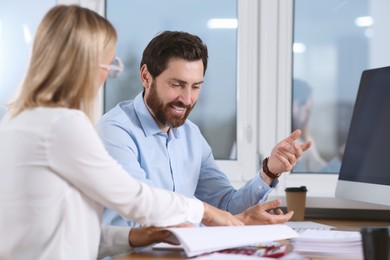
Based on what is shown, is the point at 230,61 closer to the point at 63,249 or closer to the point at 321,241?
the point at 321,241

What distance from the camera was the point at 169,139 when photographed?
2.44 meters

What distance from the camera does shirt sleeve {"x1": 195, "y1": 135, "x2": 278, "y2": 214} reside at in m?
2.29

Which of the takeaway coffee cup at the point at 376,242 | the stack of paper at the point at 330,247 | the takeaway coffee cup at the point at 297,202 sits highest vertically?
the takeaway coffee cup at the point at 376,242

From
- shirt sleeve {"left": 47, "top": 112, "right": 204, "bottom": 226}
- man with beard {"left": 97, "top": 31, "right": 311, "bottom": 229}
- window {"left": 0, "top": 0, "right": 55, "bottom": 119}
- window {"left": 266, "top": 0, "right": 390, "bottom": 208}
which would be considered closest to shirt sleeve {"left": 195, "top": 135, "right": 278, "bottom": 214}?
man with beard {"left": 97, "top": 31, "right": 311, "bottom": 229}

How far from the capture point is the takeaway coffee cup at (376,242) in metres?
1.22

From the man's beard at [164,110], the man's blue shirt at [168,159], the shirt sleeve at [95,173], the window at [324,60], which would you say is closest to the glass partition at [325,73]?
the window at [324,60]

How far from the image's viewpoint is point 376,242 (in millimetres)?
1222

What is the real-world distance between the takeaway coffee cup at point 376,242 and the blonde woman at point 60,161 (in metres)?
0.46

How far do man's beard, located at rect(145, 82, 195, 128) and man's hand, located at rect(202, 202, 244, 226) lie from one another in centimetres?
77

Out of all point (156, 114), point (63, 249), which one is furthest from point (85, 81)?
point (156, 114)

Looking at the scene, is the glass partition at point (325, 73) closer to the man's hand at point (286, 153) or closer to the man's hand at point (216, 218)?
the man's hand at point (286, 153)

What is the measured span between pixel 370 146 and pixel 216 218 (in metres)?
0.76

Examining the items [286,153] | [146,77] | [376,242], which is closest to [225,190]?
[286,153]

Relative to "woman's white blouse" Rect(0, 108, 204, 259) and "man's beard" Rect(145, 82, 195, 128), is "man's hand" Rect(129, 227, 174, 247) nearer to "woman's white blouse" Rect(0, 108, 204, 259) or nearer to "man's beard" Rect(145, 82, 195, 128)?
"woman's white blouse" Rect(0, 108, 204, 259)
